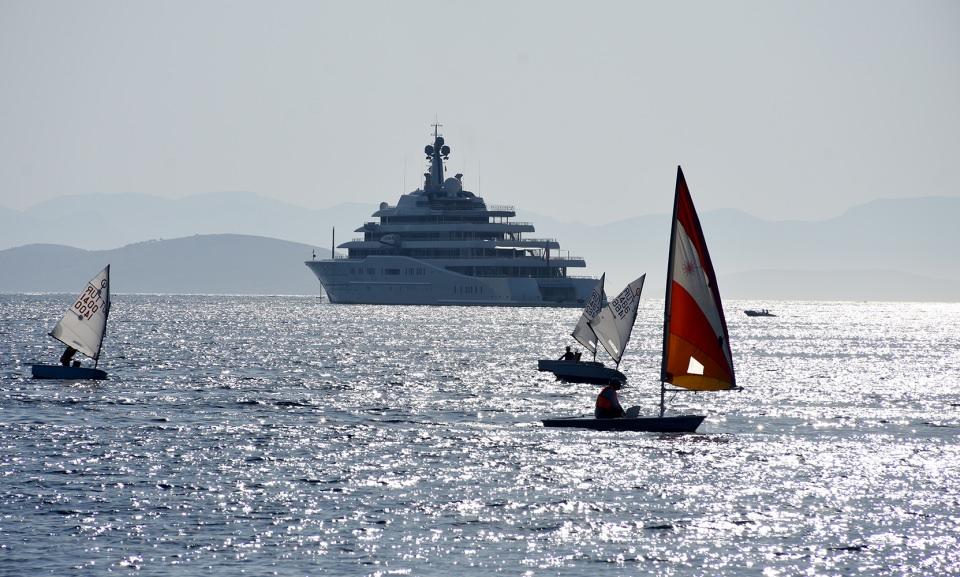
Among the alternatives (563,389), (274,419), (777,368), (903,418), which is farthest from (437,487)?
(777,368)

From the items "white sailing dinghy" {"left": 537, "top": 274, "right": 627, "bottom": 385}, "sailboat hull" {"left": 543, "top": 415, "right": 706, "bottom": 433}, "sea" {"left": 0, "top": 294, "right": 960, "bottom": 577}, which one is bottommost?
"sea" {"left": 0, "top": 294, "right": 960, "bottom": 577}

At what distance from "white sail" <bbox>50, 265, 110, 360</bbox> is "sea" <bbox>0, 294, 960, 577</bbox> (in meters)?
1.66

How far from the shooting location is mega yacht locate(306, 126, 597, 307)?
178 m

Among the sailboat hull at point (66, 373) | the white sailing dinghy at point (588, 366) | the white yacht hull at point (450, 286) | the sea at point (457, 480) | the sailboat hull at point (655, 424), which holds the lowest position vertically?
the sea at point (457, 480)

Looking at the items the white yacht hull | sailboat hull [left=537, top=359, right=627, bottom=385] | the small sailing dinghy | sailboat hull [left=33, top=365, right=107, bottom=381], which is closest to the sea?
sailboat hull [left=33, top=365, right=107, bottom=381]

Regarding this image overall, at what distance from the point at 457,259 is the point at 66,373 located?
4967 inches

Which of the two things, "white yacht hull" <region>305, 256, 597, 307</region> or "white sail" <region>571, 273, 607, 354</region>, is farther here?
"white yacht hull" <region>305, 256, 597, 307</region>

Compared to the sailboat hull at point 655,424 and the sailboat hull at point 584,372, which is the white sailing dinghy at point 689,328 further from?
the sailboat hull at point 584,372

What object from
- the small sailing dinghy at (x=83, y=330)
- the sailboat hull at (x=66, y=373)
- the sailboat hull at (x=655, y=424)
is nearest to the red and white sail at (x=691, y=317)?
the sailboat hull at (x=655, y=424)

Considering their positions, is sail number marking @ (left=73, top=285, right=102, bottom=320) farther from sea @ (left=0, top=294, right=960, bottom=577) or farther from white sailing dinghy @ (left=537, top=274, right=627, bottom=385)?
white sailing dinghy @ (left=537, top=274, right=627, bottom=385)

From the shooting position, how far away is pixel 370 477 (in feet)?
97.6

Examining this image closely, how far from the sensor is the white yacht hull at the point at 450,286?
584ft

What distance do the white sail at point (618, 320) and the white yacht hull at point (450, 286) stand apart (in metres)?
121

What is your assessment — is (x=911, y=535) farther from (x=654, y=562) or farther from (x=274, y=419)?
(x=274, y=419)
